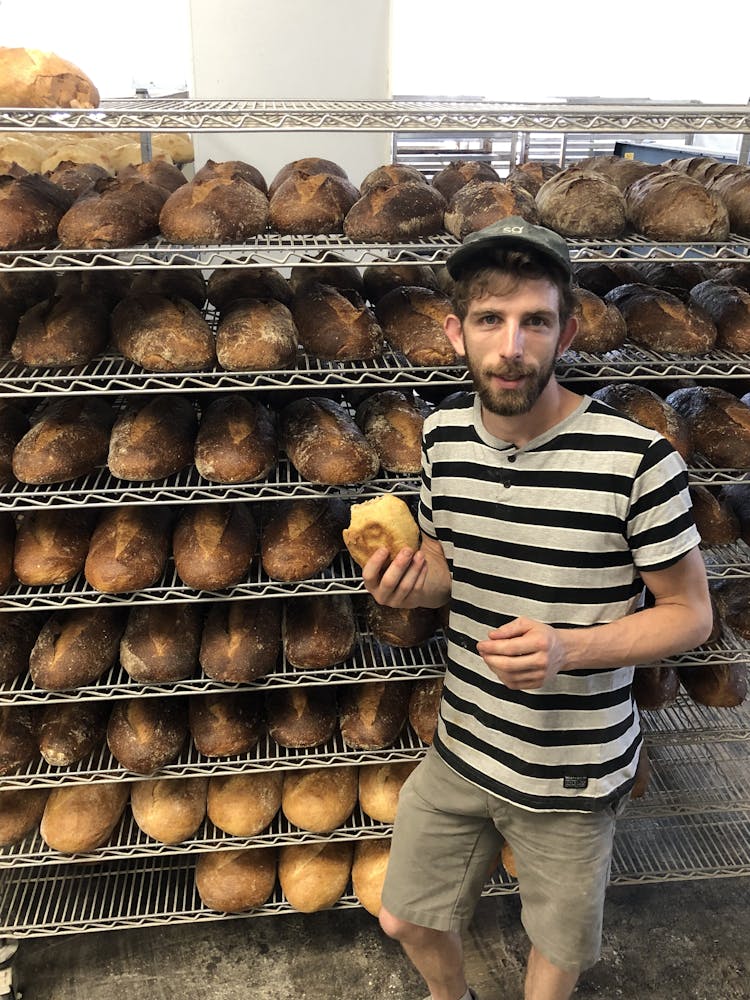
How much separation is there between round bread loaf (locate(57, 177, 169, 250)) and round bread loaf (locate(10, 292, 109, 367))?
186 millimetres

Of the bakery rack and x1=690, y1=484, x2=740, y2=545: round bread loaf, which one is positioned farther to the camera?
x1=690, y1=484, x2=740, y2=545: round bread loaf

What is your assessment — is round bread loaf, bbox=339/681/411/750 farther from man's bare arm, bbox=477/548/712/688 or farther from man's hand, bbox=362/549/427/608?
man's bare arm, bbox=477/548/712/688

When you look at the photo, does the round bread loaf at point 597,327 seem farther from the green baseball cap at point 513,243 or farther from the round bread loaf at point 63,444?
the round bread loaf at point 63,444

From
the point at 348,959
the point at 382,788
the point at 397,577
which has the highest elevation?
the point at 397,577

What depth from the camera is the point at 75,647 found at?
1.87m

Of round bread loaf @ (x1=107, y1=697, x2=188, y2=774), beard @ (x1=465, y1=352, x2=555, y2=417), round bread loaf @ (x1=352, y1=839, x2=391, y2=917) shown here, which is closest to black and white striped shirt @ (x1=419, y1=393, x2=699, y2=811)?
beard @ (x1=465, y1=352, x2=555, y2=417)

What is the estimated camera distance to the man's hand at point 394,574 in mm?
1437

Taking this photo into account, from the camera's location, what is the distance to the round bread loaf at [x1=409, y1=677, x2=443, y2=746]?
2.05m

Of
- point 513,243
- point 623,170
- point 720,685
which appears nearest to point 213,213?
point 513,243

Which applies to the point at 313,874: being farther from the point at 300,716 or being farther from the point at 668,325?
the point at 668,325

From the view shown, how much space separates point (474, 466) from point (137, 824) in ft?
4.83

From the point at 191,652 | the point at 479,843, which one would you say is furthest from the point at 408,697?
the point at 191,652

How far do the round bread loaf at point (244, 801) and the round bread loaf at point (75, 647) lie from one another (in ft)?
1.60

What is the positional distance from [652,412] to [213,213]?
1.16 meters
